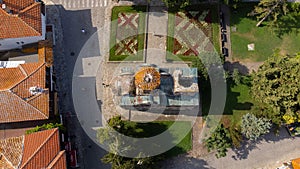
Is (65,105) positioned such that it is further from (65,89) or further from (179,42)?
(179,42)

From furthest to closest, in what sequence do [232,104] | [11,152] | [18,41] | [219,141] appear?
[232,104]
[18,41]
[219,141]
[11,152]

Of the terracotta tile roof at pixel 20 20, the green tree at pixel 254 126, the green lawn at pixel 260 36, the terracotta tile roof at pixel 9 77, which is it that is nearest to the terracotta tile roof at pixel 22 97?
the terracotta tile roof at pixel 9 77

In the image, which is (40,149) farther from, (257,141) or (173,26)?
(257,141)

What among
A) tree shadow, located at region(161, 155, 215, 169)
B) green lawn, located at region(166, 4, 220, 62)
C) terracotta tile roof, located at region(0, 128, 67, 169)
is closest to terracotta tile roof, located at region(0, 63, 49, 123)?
terracotta tile roof, located at region(0, 128, 67, 169)

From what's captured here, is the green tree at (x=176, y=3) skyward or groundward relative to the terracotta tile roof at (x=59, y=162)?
skyward

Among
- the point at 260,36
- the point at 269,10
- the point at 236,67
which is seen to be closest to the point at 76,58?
the point at 236,67

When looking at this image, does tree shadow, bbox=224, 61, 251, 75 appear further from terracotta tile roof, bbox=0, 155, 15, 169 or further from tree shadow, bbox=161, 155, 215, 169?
terracotta tile roof, bbox=0, 155, 15, 169

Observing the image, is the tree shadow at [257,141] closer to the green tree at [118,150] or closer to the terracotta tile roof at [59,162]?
the green tree at [118,150]
